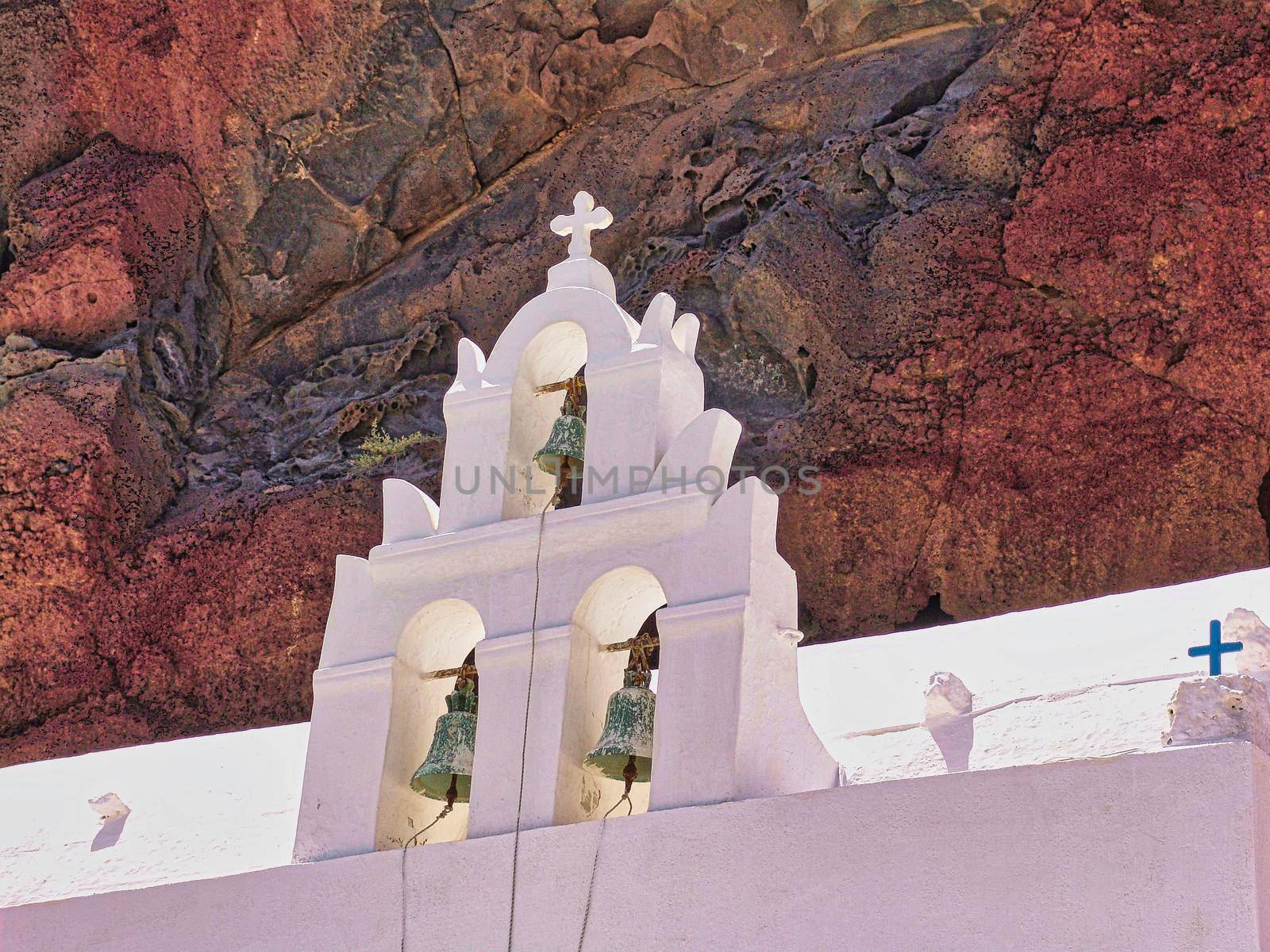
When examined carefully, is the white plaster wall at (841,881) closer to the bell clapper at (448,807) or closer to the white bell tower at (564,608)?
the white bell tower at (564,608)

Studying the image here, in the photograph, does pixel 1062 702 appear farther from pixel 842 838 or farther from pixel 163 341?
pixel 163 341

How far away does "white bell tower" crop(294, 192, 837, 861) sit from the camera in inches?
255

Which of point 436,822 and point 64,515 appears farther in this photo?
point 64,515

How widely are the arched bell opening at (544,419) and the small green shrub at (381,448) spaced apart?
502 centimetres

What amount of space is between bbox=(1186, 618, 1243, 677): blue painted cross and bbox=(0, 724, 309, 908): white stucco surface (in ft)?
11.4

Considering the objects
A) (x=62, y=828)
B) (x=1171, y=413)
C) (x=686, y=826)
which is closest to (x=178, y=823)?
(x=62, y=828)

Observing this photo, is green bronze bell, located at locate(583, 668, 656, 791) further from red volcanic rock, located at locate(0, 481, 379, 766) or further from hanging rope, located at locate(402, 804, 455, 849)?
red volcanic rock, located at locate(0, 481, 379, 766)

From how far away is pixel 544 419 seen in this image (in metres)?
7.61

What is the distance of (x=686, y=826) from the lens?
6.13m

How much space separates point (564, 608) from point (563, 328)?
125 cm

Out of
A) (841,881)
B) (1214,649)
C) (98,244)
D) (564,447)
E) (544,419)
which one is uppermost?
(98,244)

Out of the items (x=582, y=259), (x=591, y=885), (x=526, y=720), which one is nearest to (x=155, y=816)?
(x=526, y=720)

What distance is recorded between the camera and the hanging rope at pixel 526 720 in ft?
20.6

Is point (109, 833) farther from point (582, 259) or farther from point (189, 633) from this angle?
point (189, 633)
